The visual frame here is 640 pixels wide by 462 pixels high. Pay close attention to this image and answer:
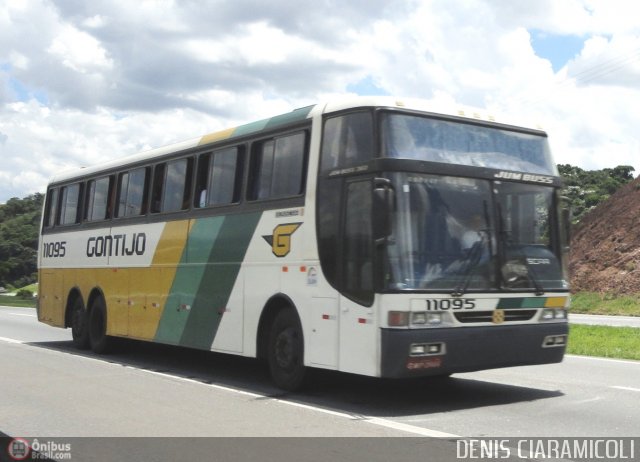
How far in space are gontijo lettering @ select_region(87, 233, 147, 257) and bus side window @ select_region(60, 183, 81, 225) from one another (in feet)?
3.86

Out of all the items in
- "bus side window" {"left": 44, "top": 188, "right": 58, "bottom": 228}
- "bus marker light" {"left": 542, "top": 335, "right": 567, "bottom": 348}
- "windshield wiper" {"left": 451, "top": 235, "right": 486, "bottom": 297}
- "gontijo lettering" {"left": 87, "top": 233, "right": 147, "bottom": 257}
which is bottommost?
"bus marker light" {"left": 542, "top": 335, "right": 567, "bottom": 348}

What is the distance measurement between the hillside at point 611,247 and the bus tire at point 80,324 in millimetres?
25812

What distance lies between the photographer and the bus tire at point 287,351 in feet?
34.4

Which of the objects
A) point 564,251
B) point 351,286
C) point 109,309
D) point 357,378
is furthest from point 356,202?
point 109,309

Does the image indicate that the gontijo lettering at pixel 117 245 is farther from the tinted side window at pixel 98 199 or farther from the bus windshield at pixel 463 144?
the bus windshield at pixel 463 144

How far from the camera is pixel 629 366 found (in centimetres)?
1348

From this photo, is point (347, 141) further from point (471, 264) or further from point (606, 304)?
point (606, 304)

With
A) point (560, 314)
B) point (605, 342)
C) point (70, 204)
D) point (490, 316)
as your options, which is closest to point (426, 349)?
point (490, 316)

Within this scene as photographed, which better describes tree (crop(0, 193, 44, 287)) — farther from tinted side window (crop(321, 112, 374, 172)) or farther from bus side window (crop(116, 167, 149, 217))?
tinted side window (crop(321, 112, 374, 172))

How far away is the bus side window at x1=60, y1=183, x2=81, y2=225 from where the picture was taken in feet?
57.8

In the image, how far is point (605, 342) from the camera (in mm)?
17625

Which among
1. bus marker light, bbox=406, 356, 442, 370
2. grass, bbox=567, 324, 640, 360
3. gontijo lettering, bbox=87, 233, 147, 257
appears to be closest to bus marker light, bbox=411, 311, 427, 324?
bus marker light, bbox=406, 356, 442, 370

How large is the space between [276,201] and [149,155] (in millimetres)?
4747

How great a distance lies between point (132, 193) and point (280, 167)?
5110mm
